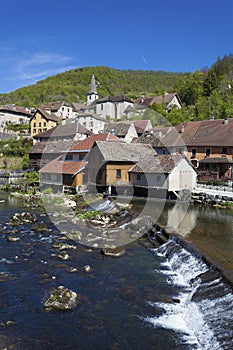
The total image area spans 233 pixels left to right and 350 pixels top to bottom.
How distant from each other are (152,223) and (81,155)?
19863 mm

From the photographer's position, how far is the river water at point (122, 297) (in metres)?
9.69

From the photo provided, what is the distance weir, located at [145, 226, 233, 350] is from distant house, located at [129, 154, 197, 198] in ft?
54.4

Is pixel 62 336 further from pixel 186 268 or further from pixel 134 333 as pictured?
pixel 186 268

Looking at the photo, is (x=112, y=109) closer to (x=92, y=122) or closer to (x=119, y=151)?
(x=92, y=122)

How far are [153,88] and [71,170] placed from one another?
4008 inches

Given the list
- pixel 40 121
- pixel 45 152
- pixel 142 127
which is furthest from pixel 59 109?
pixel 45 152

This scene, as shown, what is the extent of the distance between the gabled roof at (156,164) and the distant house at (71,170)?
6285mm

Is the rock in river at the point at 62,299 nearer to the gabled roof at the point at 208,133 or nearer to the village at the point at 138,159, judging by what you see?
the village at the point at 138,159

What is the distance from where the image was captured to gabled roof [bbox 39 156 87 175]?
3647 centimetres

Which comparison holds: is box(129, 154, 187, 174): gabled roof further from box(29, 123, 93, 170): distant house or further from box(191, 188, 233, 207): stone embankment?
box(29, 123, 93, 170): distant house

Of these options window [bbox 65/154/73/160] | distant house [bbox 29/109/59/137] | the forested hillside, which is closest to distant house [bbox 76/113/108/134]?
distant house [bbox 29/109/59/137]

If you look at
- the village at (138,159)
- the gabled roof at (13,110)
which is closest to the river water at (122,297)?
the village at (138,159)

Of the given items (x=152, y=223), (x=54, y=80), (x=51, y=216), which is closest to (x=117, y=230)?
(x=152, y=223)

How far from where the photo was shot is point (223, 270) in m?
12.8
